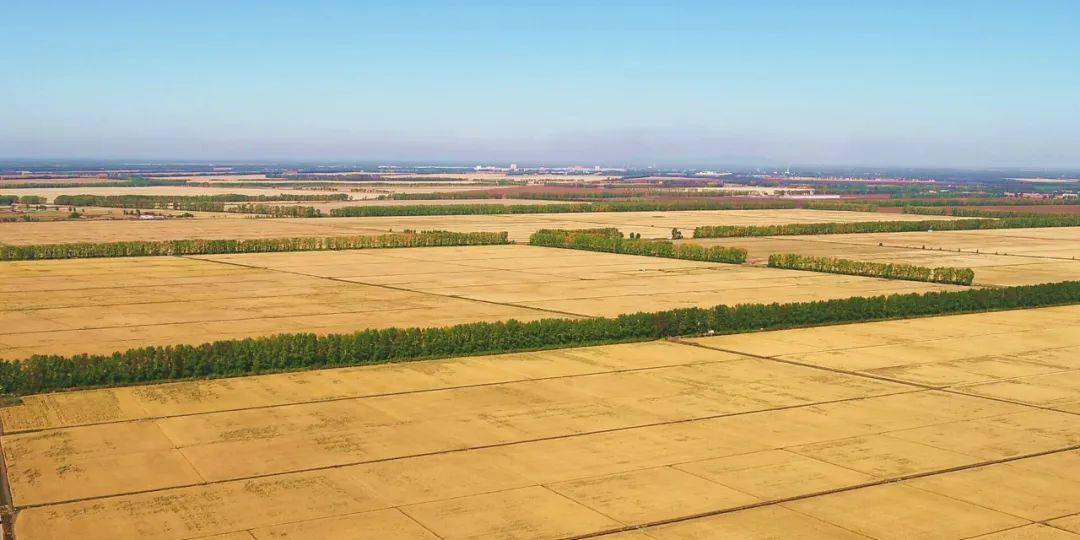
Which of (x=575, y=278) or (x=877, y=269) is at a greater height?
(x=877, y=269)

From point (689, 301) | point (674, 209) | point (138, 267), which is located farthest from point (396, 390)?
point (674, 209)

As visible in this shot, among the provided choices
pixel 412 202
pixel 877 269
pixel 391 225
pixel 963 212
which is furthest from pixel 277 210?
pixel 963 212

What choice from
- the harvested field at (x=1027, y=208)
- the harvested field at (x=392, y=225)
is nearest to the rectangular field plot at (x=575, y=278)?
the harvested field at (x=392, y=225)

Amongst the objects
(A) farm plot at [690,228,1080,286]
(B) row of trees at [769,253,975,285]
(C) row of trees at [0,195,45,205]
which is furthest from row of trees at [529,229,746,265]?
(C) row of trees at [0,195,45,205]

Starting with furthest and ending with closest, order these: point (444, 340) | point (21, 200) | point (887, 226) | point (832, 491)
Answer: point (21, 200) < point (887, 226) < point (444, 340) < point (832, 491)

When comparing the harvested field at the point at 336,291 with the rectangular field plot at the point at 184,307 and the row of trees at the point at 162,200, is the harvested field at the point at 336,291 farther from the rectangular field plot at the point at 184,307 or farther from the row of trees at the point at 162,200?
the row of trees at the point at 162,200

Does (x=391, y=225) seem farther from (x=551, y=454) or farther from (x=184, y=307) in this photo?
(x=551, y=454)

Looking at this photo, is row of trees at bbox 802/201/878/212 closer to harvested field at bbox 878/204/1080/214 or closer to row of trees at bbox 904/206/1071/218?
harvested field at bbox 878/204/1080/214
